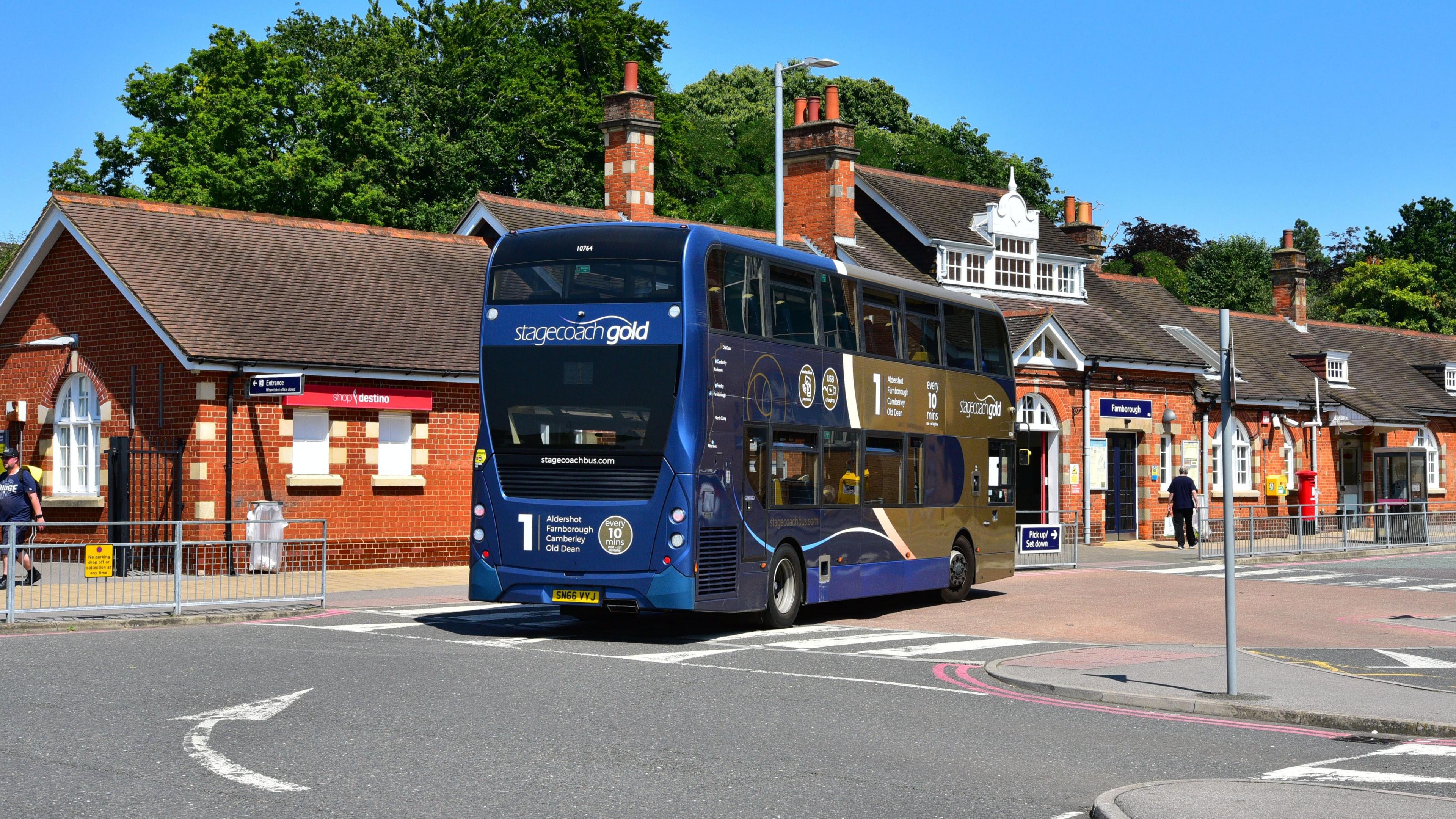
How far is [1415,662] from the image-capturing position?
579 inches

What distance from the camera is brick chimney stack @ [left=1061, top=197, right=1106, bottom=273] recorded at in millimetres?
47312

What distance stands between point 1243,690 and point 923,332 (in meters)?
8.72

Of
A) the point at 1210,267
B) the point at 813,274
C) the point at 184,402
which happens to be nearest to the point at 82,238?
the point at 184,402

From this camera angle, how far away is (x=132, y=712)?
1041 cm

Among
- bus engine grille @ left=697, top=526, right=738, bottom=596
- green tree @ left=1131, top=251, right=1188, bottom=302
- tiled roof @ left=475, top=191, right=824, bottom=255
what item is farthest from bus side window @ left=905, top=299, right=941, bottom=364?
green tree @ left=1131, top=251, right=1188, bottom=302

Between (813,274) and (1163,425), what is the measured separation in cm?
2448

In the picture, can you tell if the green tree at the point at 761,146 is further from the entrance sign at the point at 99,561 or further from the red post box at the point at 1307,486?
the entrance sign at the point at 99,561

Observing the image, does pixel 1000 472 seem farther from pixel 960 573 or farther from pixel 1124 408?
pixel 1124 408

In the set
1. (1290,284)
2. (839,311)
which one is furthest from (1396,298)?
(839,311)

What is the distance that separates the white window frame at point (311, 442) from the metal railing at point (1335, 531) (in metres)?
17.2

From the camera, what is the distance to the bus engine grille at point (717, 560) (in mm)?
15453

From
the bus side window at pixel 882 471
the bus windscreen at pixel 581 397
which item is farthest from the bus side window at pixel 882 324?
the bus windscreen at pixel 581 397

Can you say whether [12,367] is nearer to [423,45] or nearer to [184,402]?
[184,402]

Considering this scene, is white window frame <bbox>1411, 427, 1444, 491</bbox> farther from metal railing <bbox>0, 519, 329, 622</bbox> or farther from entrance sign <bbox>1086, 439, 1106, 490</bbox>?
metal railing <bbox>0, 519, 329, 622</bbox>
